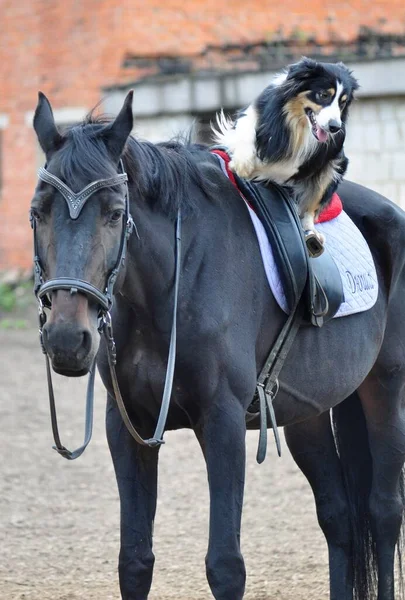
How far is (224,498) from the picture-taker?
355cm

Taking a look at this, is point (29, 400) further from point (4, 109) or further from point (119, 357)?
point (4, 109)

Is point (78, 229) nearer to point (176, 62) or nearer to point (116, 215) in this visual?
point (116, 215)

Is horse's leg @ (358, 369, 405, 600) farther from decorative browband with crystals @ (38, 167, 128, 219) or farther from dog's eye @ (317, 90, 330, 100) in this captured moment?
decorative browband with crystals @ (38, 167, 128, 219)

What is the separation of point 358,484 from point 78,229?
213cm

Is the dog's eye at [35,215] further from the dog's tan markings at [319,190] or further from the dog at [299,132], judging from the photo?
the dog's tan markings at [319,190]

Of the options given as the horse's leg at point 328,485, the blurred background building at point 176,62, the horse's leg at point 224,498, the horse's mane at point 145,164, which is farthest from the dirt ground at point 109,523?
the blurred background building at point 176,62

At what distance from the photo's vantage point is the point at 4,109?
16.7 meters

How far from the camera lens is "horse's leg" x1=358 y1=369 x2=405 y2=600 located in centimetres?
454

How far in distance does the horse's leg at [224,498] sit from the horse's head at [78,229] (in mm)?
612

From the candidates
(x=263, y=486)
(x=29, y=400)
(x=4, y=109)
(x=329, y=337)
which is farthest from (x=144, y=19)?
(x=329, y=337)

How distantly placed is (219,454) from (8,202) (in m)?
13.6

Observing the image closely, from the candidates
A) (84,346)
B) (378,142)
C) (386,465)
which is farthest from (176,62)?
(84,346)

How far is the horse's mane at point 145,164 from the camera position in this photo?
323 centimetres

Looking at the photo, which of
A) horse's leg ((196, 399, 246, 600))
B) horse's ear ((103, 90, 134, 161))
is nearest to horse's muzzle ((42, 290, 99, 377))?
horse's ear ((103, 90, 134, 161))
